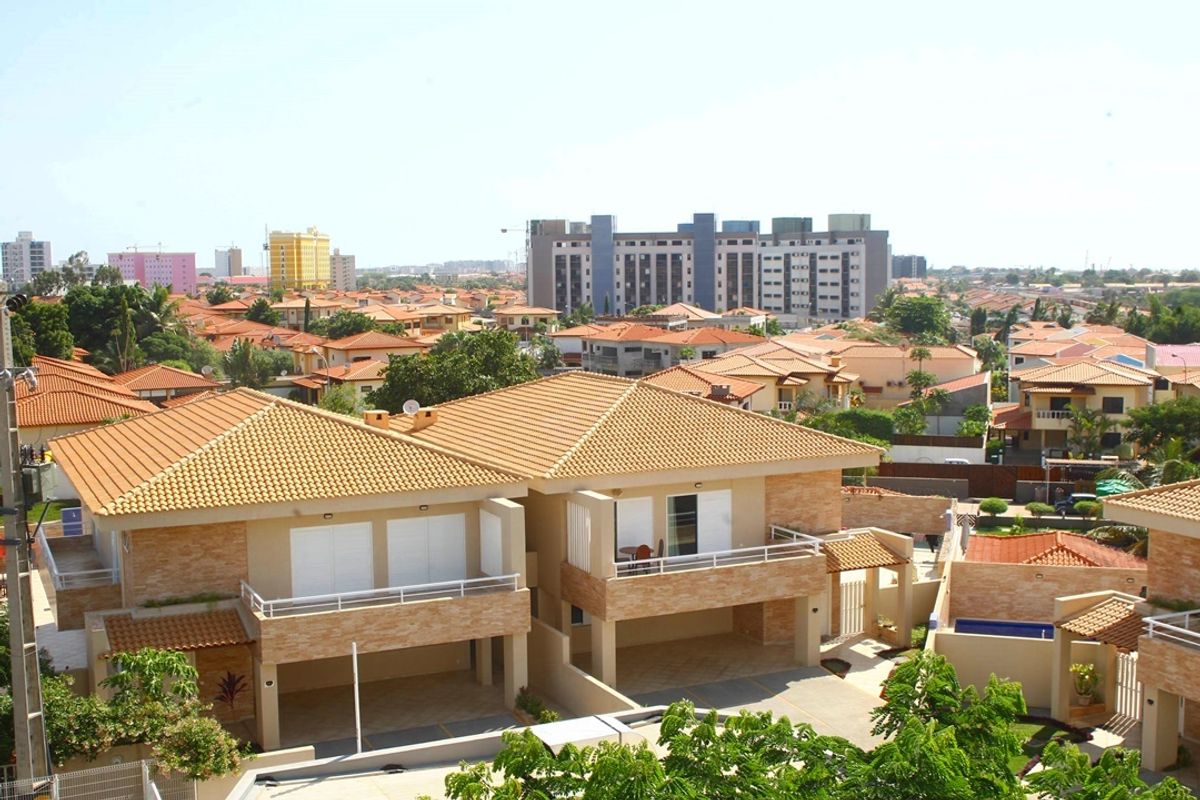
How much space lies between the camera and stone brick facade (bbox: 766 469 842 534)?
30469mm

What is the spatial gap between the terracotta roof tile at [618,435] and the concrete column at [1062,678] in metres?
6.12

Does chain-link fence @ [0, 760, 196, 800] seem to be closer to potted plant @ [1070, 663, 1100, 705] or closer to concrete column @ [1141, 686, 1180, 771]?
concrete column @ [1141, 686, 1180, 771]

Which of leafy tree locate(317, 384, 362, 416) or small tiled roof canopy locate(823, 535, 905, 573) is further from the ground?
small tiled roof canopy locate(823, 535, 905, 573)

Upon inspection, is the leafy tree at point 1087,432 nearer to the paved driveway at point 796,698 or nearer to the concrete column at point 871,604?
the concrete column at point 871,604

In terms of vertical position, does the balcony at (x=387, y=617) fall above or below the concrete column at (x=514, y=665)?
above

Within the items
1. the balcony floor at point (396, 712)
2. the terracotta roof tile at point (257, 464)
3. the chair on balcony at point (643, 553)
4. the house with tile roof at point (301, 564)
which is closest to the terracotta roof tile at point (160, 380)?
the terracotta roof tile at point (257, 464)

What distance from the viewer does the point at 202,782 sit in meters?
20.9

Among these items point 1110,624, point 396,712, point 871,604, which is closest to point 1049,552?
point 871,604

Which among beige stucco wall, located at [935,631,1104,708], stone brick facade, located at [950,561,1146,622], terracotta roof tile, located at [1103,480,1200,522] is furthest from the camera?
stone brick facade, located at [950,561,1146,622]

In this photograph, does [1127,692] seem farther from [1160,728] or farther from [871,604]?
[871,604]

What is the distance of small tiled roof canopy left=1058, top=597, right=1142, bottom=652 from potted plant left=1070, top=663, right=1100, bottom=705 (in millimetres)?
1349

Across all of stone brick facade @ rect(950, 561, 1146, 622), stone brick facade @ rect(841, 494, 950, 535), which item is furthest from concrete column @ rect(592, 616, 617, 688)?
stone brick facade @ rect(841, 494, 950, 535)

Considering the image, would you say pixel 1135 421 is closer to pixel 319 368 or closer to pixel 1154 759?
pixel 1154 759

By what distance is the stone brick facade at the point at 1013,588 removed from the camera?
34.5m
